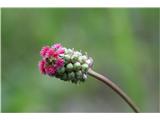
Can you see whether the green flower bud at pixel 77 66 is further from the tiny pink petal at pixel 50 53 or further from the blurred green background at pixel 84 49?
the blurred green background at pixel 84 49

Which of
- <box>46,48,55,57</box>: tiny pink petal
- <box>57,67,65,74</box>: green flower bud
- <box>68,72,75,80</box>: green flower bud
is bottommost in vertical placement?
<box>68,72,75,80</box>: green flower bud

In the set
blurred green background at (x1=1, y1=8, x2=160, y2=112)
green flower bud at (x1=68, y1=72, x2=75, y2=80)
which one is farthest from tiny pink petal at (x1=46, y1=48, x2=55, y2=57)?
blurred green background at (x1=1, y1=8, x2=160, y2=112)

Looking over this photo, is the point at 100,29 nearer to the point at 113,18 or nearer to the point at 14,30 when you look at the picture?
the point at 113,18

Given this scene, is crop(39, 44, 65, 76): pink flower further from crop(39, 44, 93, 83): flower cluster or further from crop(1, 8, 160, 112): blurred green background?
crop(1, 8, 160, 112): blurred green background

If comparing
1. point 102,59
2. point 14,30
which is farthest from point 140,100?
point 14,30

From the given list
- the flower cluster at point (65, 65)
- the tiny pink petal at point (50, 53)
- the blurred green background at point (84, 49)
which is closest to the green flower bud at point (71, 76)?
the flower cluster at point (65, 65)

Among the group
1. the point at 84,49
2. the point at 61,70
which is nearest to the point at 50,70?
the point at 61,70
